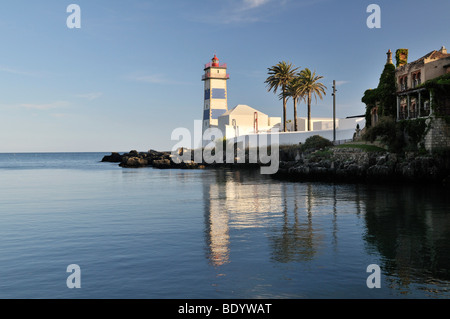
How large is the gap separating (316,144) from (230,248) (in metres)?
49.7

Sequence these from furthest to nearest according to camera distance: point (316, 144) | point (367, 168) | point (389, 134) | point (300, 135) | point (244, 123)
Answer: point (244, 123)
point (300, 135)
point (316, 144)
point (389, 134)
point (367, 168)

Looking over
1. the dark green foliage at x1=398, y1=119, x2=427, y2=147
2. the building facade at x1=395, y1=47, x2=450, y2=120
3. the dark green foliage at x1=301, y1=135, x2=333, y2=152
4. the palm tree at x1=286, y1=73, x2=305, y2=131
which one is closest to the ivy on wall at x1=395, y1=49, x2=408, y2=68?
the building facade at x1=395, y1=47, x2=450, y2=120

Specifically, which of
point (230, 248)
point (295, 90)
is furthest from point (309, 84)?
point (230, 248)

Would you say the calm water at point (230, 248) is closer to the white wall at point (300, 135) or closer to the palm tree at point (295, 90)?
the white wall at point (300, 135)

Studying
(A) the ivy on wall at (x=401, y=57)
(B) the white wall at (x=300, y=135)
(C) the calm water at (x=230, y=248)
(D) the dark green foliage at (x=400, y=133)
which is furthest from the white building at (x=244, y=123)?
(C) the calm water at (x=230, y=248)

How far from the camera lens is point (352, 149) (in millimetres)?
53688

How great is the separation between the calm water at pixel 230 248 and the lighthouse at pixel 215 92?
219 feet

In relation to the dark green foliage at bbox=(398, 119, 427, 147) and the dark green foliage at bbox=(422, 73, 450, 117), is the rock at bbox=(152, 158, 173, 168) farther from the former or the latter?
the dark green foliage at bbox=(422, 73, 450, 117)

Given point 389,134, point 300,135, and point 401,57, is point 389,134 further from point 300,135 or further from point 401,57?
point 300,135

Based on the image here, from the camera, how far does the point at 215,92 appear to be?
99250mm

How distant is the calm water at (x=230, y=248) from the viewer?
12727 millimetres
